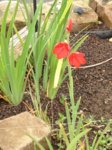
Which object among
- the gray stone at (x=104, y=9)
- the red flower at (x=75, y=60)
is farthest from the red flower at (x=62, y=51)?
the gray stone at (x=104, y=9)

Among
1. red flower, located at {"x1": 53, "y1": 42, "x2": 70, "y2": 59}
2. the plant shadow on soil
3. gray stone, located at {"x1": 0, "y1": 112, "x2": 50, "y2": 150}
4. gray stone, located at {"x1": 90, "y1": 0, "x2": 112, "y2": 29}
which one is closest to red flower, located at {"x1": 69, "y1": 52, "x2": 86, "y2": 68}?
red flower, located at {"x1": 53, "y1": 42, "x2": 70, "y2": 59}

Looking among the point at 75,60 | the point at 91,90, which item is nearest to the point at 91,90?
the point at 91,90

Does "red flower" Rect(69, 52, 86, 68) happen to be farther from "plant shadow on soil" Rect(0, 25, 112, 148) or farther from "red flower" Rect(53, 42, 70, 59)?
"plant shadow on soil" Rect(0, 25, 112, 148)

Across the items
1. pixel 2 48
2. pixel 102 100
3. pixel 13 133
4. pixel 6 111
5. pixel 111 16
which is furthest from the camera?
pixel 111 16

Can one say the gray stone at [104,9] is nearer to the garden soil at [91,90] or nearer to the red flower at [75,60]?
the garden soil at [91,90]

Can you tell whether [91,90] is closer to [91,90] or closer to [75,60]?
[91,90]

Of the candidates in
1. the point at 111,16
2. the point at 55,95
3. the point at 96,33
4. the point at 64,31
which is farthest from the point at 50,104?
the point at 111,16

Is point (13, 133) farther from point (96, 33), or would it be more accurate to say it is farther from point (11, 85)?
point (96, 33)
